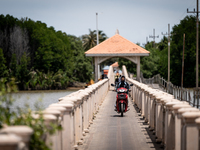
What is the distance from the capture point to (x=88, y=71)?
242ft

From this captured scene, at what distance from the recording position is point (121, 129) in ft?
37.1

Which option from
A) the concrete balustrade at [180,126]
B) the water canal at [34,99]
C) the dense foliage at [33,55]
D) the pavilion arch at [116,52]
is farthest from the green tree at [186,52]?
the concrete balustrade at [180,126]

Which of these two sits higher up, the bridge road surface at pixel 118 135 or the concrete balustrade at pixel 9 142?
the concrete balustrade at pixel 9 142

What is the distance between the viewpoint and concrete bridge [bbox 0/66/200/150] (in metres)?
5.24

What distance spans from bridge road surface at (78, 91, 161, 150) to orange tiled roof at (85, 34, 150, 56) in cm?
2206

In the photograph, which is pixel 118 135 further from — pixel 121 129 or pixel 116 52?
pixel 116 52

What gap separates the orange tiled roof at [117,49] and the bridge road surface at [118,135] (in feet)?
72.4

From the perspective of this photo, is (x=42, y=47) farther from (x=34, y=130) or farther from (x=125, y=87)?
(x=34, y=130)

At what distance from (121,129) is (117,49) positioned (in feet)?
86.4

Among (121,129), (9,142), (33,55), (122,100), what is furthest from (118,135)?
(33,55)

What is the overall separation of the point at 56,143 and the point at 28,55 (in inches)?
2325

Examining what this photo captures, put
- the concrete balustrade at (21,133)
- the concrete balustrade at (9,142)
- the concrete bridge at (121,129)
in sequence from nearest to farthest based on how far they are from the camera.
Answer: the concrete balustrade at (9,142)
the concrete balustrade at (21,133)
the concrete bridge at (121,129)

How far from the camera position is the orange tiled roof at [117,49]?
35969mm

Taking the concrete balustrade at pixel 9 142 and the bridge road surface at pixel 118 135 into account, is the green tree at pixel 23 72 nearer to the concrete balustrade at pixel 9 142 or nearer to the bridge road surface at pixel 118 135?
the bridge road surface at pixel 118 135
